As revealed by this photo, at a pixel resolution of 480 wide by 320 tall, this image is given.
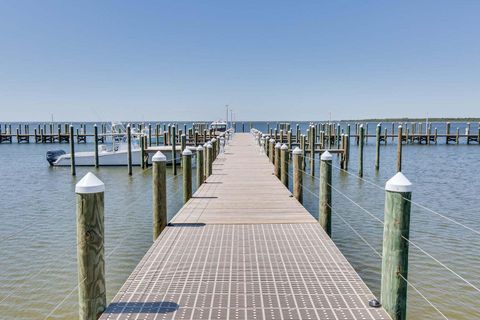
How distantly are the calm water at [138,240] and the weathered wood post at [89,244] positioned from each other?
3220mm

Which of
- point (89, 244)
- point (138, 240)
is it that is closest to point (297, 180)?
point (138, 240)

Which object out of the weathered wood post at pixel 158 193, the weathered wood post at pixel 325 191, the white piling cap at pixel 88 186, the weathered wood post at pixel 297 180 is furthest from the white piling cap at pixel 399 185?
the weathered wood post at pixel 297 180

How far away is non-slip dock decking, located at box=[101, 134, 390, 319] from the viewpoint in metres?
4.32

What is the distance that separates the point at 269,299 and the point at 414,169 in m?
27.4

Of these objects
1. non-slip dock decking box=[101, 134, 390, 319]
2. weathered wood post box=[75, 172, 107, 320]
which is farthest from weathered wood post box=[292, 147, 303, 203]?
weathered wood post box=[75, 172, 107, 320]

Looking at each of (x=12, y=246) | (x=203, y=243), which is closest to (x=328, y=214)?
(x=203, y=243)

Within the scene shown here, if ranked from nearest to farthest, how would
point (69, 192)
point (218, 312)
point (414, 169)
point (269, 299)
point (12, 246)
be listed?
point (218, 312)
point (269, 299)
point (12, 246)
point (69, 192)
point (414, 169)

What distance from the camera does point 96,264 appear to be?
4.30 meters

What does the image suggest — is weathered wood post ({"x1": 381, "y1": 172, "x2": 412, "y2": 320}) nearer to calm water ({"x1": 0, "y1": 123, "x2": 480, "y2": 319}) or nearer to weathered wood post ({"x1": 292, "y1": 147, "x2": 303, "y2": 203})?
calm water ({"x1": 0, "y1": 123, "x2": 480, "y2": 319})

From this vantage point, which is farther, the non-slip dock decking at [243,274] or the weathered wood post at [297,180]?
the weathered wood post at [297,180]

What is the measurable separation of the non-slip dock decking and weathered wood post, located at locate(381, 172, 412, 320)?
0.18m

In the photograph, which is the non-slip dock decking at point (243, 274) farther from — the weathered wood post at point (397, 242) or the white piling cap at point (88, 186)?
the white piling cap at point (88, 186)

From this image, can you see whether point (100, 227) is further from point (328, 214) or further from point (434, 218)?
point (434, 218)

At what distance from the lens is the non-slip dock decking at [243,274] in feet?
14.2
